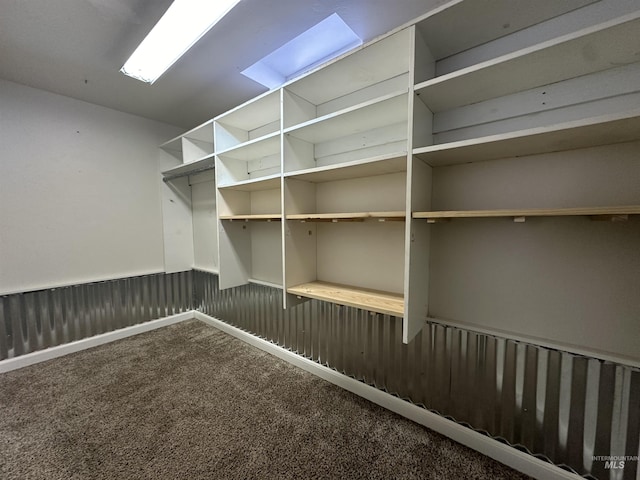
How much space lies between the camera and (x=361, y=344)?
70.3 inches

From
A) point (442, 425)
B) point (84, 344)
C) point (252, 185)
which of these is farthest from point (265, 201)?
point (84, 344)

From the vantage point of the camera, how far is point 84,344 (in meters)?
2.42

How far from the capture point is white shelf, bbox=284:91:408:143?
48.5 inches

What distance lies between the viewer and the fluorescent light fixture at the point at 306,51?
149 centimetres

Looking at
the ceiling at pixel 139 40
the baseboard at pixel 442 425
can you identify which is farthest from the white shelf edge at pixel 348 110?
the baseboard at pixel 442 425

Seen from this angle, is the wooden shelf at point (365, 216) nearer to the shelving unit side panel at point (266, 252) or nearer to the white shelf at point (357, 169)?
the white shelf at point (357, 169)

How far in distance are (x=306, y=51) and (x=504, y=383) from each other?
2.39 meters

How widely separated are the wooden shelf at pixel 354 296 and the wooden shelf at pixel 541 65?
1.08 m

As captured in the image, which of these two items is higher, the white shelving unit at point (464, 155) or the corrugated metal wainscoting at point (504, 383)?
the white shelving unit at point (464, 155)

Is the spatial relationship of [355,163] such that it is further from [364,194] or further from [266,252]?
[266,252]

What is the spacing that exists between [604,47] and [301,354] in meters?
2.46

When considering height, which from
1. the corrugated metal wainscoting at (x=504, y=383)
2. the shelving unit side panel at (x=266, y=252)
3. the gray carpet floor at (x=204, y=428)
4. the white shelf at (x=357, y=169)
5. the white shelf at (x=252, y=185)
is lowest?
the gray carpet floor at (x=204, y=428)

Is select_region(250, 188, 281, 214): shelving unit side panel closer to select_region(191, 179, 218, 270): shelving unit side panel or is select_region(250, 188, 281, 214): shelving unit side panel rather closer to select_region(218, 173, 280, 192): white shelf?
select_region(218, 173, 280, 192): white shelf

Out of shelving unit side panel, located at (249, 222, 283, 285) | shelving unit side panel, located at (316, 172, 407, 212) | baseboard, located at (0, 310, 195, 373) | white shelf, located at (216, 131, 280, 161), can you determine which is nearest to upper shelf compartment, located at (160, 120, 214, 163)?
white shelf, located at (216, 131, 280, 161)
